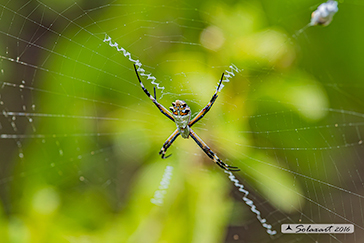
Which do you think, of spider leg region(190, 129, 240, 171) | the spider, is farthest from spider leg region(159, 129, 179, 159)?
spider leg region(190, 129, 240, 171)

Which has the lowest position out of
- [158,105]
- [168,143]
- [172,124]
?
[168,143]

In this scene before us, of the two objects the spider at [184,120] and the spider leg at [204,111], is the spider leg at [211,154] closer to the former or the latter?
the spider at [184,120]

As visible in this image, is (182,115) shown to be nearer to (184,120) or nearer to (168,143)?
(184,120)

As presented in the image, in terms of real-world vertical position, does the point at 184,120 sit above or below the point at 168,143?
above

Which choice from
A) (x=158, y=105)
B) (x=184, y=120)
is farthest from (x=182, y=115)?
(x=158, y=105)

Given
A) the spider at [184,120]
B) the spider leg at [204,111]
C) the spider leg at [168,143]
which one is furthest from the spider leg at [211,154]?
the spider leg at [168,143]

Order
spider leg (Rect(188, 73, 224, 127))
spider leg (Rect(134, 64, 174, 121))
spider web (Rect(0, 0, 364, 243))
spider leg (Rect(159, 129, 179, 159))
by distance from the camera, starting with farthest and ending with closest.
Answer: spider leg (Rect(159, 129, 179, 159)) < spider leg (Rect(134, 64, 174, 121)) < spider leg (Rect(188, 73, 224, 127)) < spider web (Rect(0, 0, 364, 243))

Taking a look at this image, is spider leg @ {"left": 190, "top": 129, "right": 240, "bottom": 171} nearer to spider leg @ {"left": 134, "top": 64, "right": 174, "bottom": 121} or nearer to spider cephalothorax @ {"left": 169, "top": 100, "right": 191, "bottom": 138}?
spider cephalothorax @ {"left": 169, "top": 100, "right": 191, "bottom": 138}
